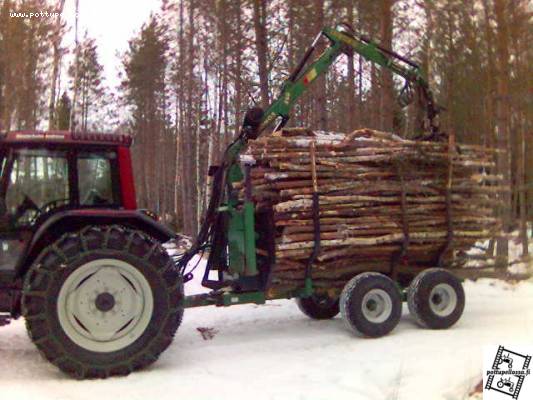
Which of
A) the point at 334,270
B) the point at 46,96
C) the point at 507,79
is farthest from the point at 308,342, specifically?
the point at 46,96

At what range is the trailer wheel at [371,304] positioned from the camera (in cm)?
672

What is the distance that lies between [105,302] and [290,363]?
6.40ft

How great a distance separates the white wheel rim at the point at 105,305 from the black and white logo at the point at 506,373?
10.3 ft

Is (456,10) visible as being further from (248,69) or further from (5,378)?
(5,378)

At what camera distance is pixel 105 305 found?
18.0 ft

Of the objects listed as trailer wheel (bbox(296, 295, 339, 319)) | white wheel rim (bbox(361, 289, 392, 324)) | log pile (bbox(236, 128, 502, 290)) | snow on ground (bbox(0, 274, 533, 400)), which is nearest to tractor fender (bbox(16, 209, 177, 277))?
snow on ground (bbox(0, 274, 533, 400))

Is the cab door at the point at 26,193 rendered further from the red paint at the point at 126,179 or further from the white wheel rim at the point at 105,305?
the white wheel rim at the point at 105,305

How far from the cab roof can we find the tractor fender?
2.30 feet

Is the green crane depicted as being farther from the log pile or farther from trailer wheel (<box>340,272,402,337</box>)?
trailer wheel (<box>340,272,402,337</box>)

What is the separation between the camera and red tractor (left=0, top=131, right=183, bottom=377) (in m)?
5.30

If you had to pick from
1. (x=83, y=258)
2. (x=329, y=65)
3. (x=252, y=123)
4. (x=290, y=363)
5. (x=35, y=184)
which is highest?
(x=329, y=65)

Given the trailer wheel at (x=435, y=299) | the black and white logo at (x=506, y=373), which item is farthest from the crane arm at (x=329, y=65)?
the black and white logo at (x=506, y=373)

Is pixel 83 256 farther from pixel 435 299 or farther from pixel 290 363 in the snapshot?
pixel 435 299

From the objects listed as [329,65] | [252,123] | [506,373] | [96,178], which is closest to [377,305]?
[506,373]
